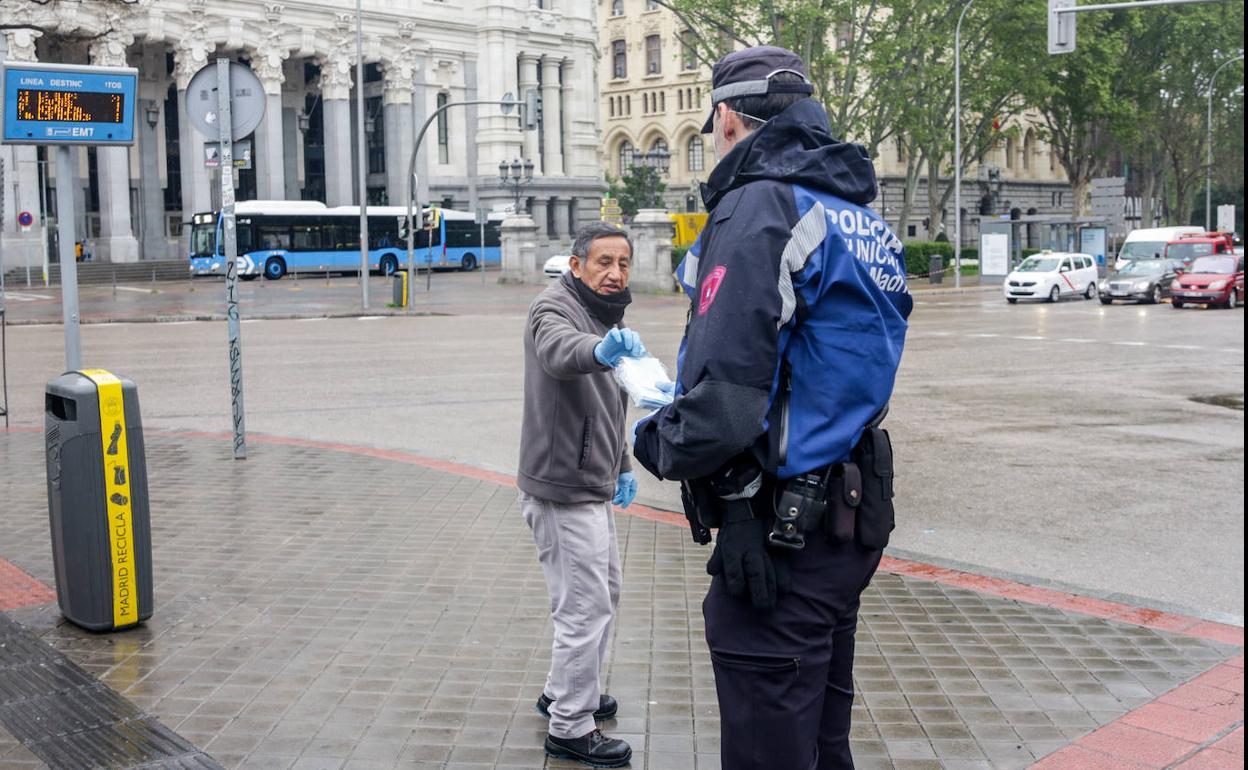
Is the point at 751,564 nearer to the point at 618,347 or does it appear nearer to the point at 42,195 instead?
the point at 618,347

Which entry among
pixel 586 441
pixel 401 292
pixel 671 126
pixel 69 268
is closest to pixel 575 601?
pixel 586 441

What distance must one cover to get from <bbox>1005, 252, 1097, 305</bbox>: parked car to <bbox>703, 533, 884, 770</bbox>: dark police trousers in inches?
1426

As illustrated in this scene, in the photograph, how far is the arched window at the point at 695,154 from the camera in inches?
3681

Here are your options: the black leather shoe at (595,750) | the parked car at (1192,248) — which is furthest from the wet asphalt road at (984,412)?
the parked car at (1192,248)

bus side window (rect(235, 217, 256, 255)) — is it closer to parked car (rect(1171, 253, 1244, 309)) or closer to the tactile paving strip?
parked car (rect(1171, 253, 1244, 309))

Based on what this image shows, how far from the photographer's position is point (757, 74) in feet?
10.0

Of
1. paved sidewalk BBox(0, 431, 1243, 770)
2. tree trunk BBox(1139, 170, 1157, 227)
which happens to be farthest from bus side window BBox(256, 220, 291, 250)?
paved sidewalk BBox(0, 431, 1243, 770)

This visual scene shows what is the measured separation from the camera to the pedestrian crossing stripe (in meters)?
5.71

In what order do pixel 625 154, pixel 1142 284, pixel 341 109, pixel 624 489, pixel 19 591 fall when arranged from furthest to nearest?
pixel 625 154 < pixel 341 109 < pixel 1142 284 < pixel 19 591 < pixel 624 489

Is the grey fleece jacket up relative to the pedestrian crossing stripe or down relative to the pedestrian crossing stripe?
up

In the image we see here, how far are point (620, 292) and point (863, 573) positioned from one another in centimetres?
169

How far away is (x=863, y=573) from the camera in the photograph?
3.08 m

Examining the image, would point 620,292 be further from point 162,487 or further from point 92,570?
point 162,487

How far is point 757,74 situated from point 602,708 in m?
2.59
